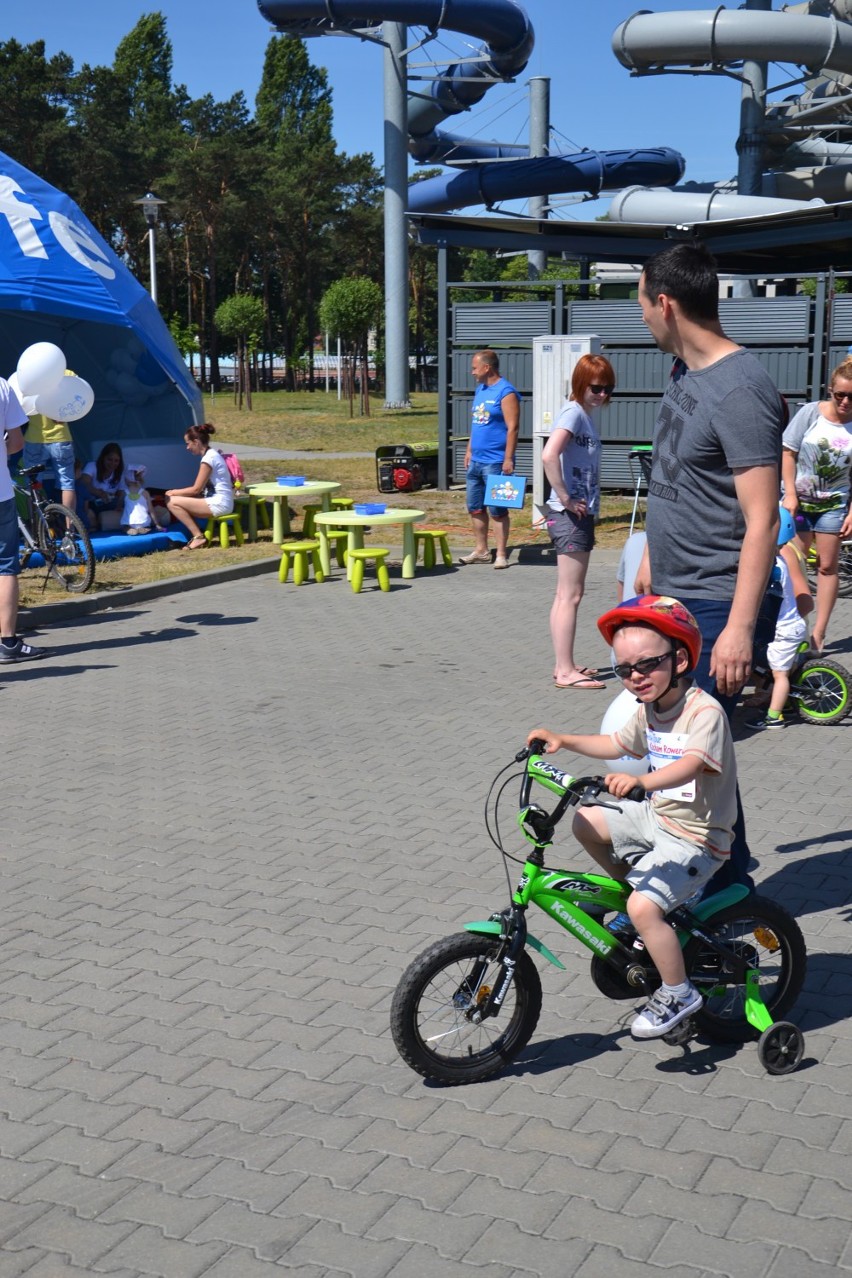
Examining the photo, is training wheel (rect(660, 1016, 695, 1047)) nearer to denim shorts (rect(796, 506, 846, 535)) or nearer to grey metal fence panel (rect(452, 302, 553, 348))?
denim shorts (rect(796, 506, 846, 535))

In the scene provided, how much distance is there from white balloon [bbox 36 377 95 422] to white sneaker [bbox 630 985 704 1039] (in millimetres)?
8688

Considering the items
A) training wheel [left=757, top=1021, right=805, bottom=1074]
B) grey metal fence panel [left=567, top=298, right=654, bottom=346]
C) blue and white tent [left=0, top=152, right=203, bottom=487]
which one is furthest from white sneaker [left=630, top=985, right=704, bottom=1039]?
grey metal fence panel [left=567, top=298, right=654, bottom=346]

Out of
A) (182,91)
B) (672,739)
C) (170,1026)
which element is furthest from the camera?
(182,91)

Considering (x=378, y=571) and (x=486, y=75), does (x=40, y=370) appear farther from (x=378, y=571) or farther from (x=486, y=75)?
(x=486, y=75)

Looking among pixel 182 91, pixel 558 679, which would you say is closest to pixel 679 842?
pixel 558 679

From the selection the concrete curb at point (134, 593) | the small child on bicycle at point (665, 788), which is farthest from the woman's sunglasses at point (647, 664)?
the concrete curb at point (134, 593)

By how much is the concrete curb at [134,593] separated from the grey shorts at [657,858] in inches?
305

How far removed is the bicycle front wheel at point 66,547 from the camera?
1173 centimetres

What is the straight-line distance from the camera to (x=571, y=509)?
8.46m

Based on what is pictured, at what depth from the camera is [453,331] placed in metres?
18.4

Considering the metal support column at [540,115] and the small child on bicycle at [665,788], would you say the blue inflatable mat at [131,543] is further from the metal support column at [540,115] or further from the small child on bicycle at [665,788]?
the metal support column at [540,115]

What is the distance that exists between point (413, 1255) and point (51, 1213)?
0.86m

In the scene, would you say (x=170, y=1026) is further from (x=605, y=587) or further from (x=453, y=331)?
(x=453, y=331)

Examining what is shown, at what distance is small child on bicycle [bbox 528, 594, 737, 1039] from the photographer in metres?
3.67
